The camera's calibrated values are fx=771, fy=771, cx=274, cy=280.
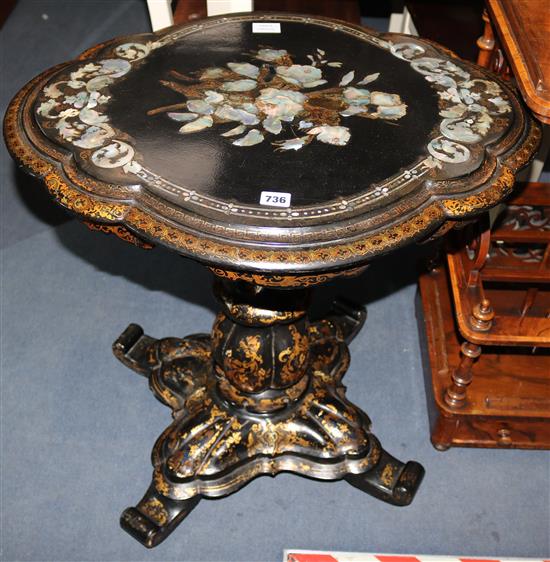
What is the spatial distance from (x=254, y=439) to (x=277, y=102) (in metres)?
1.02

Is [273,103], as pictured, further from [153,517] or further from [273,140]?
[153,517]

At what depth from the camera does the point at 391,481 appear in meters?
2.31

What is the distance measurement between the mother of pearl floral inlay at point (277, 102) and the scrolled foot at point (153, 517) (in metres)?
1.10

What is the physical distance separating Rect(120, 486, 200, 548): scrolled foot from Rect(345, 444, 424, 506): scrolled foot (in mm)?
507

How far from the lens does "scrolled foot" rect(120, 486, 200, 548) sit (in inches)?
87.1

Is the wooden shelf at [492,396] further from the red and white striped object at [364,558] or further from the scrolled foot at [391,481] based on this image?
the red and white striped object at [364,558]

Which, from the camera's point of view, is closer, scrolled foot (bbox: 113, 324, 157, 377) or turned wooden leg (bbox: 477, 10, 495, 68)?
turned wooden leg (bbox: 477, 10, 495, 68)

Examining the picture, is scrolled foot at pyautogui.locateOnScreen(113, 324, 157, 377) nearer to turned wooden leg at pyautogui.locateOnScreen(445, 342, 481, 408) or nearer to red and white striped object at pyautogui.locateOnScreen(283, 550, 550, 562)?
red and white striped object at pyautogui.locateOnScreen(283, 550, 550, 562)

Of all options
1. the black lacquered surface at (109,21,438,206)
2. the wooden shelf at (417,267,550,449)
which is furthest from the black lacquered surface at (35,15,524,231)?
the wooden shelf at (417,267,550,449)

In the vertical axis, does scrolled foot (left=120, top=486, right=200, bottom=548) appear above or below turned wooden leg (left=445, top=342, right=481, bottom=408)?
below

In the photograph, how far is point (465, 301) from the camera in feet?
7.15

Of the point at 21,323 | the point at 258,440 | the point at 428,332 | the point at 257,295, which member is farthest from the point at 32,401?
the point at 428,332

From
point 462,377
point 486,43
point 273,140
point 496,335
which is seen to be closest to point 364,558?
point 462,377

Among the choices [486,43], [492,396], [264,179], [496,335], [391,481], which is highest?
[264,179]
